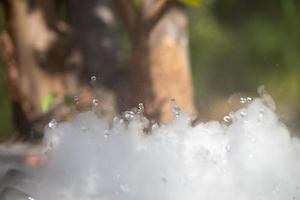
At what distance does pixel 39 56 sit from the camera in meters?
1.41

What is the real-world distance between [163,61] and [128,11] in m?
0.10

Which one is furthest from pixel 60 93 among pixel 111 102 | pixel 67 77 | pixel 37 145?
pixel 37 145

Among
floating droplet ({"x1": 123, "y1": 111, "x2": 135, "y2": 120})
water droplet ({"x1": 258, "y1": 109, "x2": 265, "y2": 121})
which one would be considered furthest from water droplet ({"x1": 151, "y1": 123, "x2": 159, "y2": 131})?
water droplet ({"x1": 258, "y1": 109, "x2": 265, "y2": 121})

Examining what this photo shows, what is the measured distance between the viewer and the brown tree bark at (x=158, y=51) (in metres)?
1.34

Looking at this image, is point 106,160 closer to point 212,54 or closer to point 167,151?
point 167,151

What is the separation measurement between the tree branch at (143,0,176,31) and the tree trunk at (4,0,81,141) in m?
0.13

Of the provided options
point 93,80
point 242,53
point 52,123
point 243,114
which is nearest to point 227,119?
point 243,114

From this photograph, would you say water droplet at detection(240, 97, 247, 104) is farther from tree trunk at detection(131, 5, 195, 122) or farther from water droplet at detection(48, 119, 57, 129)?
water droplet at detection(48, 119, 57, 129)

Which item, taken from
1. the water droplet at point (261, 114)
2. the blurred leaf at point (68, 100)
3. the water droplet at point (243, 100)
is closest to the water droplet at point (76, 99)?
the blurred leaf at point (68, 100)

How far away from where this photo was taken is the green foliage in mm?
1370

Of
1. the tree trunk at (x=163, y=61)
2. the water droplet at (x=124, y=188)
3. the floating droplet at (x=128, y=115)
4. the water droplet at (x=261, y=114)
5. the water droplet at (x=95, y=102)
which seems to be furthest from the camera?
the tree trunk at (x=163, y=61)

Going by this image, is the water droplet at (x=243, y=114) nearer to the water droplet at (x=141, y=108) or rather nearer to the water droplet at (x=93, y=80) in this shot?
the water droplet at (x=141, y=108)

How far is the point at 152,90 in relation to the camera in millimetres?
1355

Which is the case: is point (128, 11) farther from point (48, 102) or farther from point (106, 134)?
point (106, 134)
